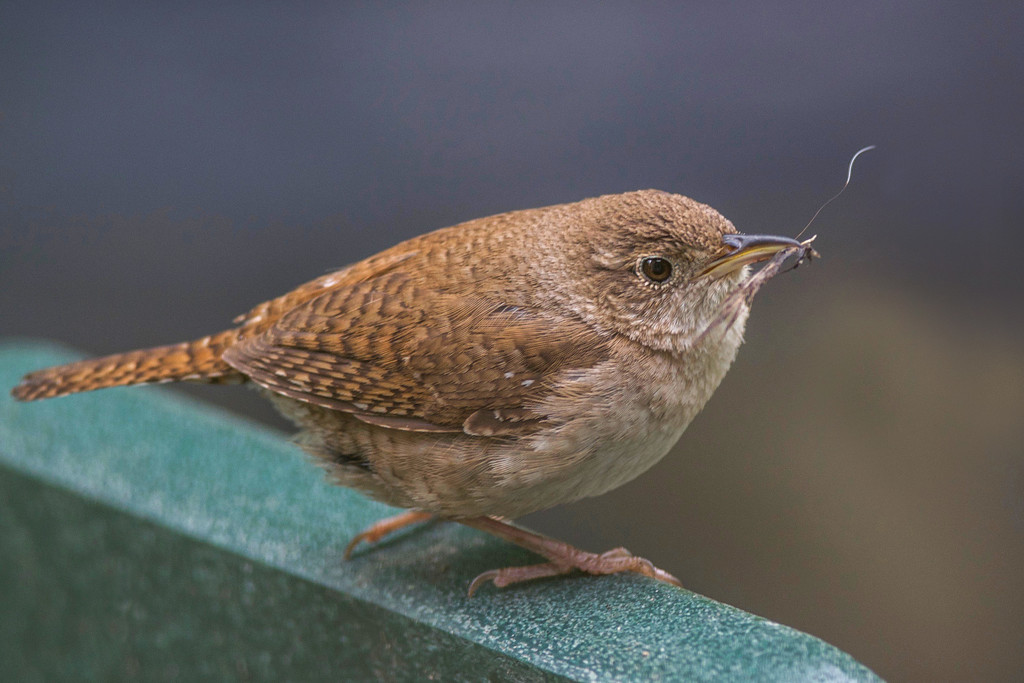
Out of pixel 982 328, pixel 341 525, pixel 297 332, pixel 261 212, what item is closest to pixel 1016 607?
pixel 982 328

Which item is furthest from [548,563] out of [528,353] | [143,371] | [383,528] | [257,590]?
[143,371]

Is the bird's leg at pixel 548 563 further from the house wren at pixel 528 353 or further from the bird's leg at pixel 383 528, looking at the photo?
the bird's leg at pixel 383 528

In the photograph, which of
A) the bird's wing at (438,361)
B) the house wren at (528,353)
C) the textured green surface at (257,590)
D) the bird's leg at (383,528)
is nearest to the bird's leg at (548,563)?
the textured green surface at (257,590)

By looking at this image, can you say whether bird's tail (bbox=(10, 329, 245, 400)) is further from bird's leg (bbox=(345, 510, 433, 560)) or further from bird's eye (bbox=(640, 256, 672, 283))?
bird's eye (bbox=(640, 256, 672, 283))

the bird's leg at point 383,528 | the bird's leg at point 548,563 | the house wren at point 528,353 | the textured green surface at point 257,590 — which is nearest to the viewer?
the house wren at point 528,353

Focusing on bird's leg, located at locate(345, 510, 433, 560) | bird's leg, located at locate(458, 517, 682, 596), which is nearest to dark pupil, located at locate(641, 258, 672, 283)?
bird's leg, located at locate(458, 517, 682, 596)

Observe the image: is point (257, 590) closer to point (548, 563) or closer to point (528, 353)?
point (548, 563)

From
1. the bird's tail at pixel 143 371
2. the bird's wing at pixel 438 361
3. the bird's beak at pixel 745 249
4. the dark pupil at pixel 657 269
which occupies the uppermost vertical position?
the bird's beak at pixel 745 249

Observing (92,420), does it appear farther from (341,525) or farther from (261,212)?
(261,212)

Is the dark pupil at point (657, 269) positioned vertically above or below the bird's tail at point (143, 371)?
above
